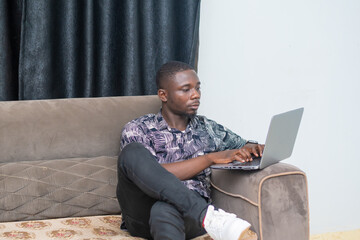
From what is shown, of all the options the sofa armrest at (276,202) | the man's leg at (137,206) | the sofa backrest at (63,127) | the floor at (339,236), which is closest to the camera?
the sofa armrest at (276,202)

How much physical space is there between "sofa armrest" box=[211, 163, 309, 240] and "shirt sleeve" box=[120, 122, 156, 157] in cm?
43

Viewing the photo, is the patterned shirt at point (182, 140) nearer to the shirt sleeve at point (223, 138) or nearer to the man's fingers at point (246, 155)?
the shirt sleeve at point (223, 138)

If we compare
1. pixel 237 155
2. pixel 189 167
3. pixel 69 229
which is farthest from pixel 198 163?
pixel 69 229

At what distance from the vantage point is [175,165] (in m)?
1.78

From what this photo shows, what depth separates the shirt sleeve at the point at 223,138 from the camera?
199 cm

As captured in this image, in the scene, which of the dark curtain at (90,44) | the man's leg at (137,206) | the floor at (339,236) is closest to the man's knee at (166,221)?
the man's leg at (137,206)

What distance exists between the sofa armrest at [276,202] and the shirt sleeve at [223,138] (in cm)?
34

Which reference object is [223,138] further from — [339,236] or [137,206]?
[339,236]

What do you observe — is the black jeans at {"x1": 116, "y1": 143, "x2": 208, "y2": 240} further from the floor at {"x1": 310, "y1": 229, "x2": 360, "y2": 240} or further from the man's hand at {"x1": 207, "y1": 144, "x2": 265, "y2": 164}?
the floor at {"x1": 310, "y1": 229, "x2": 360, "y2": 240}

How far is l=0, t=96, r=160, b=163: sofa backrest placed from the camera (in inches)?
77.9

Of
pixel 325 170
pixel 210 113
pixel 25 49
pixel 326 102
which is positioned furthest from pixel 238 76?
pixel 25 49

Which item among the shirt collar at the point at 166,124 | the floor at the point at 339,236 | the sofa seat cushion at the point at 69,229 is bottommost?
the floor at the point at 339,236

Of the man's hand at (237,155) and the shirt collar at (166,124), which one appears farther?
the shirt collar at (166,124)

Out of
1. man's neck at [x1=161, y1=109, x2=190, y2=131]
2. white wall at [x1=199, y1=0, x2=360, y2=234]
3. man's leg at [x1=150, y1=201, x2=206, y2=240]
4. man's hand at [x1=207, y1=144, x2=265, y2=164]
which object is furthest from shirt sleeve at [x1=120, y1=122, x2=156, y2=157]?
white wall at [x1=199, y1=0, x2=360, y2=234]
